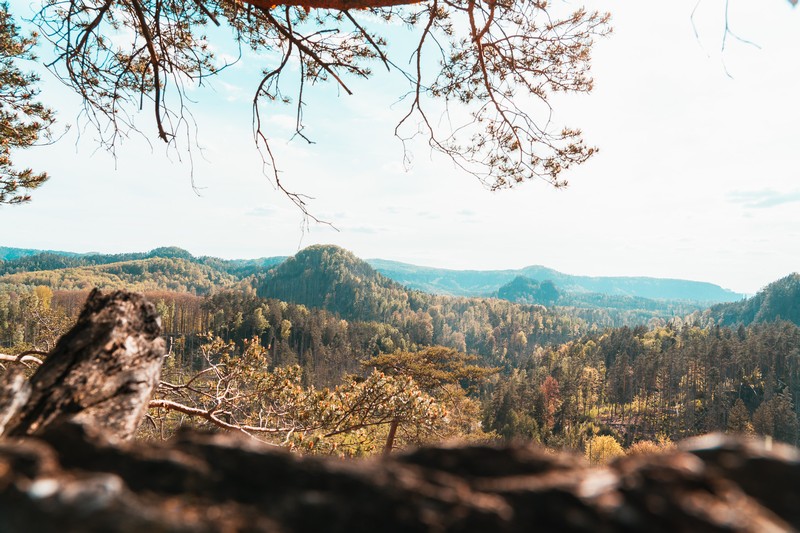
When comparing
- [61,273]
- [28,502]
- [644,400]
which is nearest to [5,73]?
[28,502]

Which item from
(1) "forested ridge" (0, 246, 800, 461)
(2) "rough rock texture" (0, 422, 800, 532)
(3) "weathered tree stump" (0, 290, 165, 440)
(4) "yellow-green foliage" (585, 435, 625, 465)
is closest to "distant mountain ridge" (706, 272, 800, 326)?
(1) "forested ridge" (0, 246, 800, 461)

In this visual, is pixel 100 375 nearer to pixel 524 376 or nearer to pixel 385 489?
pixel 385 489

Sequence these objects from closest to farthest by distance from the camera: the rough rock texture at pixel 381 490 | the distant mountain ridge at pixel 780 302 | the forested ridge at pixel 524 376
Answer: the rough rock texture at pixel 381 490
the forested ridge at pixel 524 376
the distant mountain ridge at pixel 780 302

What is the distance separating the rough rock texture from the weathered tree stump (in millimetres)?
636

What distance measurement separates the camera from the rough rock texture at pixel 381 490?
2.35 feet

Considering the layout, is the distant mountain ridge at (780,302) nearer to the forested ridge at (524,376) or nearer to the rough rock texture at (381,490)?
the forested ridge at (524,376)

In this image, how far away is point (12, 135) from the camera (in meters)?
6.28

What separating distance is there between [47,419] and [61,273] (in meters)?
253

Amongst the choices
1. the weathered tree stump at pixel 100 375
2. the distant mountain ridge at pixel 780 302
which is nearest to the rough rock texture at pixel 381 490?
the weathered tree stump at pixel 100 375

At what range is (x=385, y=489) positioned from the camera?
0.84 metres

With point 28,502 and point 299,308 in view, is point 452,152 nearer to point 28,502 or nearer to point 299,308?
point 28,502

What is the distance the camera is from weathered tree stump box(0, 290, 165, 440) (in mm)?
1482

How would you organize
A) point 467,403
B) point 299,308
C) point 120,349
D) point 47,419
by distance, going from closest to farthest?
point 47,419, point 120,349, point 467,403, point 299,308

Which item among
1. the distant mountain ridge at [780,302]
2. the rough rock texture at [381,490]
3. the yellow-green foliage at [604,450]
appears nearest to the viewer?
the rough rock texture at [381,490]
